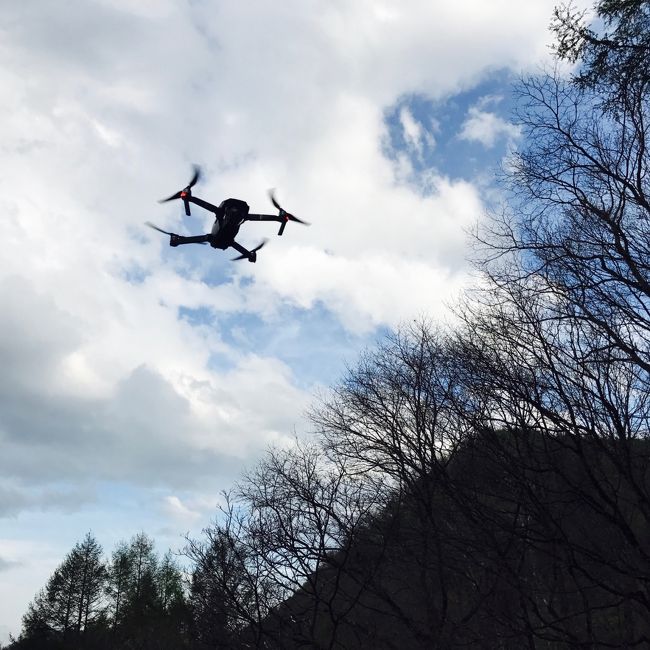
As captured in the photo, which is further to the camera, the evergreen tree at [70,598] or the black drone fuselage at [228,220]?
the evergreen tree at [70,598]

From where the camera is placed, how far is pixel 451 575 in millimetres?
18156

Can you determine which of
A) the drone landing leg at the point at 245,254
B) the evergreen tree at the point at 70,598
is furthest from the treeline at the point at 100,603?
the drone landing leg at the point at 245,254

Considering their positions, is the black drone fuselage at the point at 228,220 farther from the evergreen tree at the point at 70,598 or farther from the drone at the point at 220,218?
the evergreen tree at the point at 70,598

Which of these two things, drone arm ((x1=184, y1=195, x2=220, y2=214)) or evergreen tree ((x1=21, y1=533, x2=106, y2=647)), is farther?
evergreen tree ((x1=21, y1=533, x2=106, y2=647))

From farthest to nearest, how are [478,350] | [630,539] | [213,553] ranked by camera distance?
[213,553]
[478,350]
[630,539]

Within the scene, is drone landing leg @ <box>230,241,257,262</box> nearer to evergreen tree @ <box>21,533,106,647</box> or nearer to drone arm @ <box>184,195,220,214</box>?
drone arm @ <box>184,195,220,214</box>

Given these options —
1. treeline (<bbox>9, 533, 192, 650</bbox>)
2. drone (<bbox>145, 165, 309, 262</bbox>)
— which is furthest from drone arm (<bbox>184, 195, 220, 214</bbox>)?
treeline (<bbox>9, 533, 192, 650</bbox>)

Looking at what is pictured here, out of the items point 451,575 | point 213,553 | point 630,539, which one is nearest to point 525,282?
point 630,539

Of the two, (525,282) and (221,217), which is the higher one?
(221,217)

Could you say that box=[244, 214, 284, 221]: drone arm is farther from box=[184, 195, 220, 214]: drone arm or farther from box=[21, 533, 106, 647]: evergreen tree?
box=[21, 533, 106, 647]: evergreen tree

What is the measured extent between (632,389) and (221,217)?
12.0 m

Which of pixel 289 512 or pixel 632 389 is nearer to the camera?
pixel 632 389

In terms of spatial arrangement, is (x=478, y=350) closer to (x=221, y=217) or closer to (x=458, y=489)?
(x=458, y=489)

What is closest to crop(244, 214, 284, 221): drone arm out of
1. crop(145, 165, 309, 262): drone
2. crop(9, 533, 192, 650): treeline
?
crop(145, 165, 309, 262): drone
